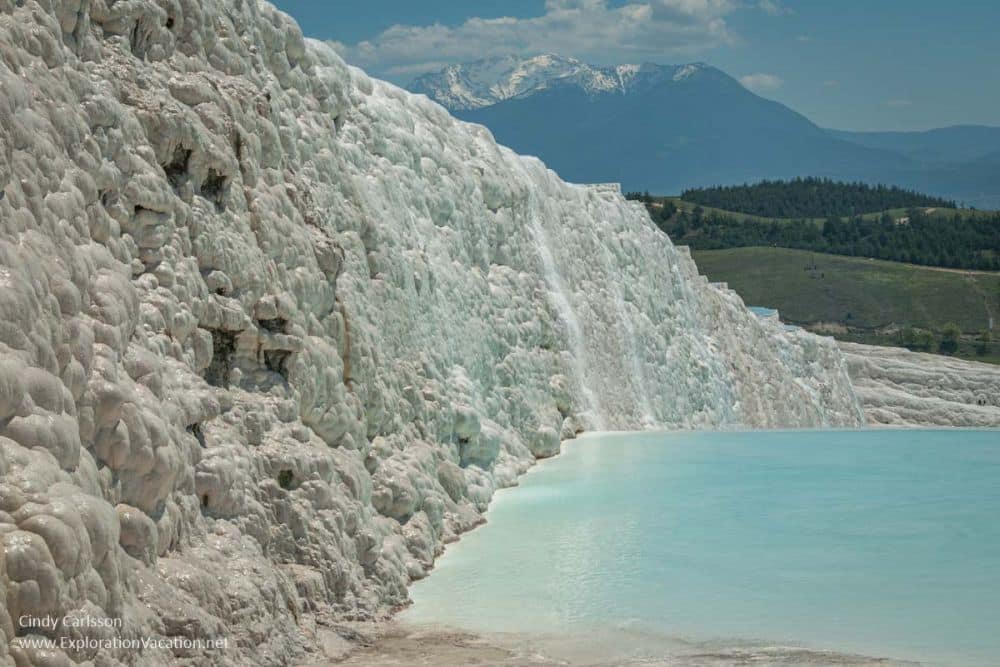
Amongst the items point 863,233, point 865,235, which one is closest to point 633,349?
point 865,235

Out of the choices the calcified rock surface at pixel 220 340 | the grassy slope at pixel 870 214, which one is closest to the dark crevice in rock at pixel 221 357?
the calcified rock surface at pixel 220 340

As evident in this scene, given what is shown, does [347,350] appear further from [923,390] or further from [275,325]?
[923,390]

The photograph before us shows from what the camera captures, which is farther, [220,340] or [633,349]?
[633,349]

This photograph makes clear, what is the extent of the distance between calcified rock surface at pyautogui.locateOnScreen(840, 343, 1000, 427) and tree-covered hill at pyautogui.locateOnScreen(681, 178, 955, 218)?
323 ft

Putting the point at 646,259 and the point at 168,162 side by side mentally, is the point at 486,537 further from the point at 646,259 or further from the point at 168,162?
the point at 646,259

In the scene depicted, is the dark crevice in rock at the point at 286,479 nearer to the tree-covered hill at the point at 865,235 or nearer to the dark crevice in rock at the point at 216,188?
the dark crevice in rock at the point at 216,188

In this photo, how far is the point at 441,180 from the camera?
Result: 18.6 m

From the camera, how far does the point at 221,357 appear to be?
9719 mm

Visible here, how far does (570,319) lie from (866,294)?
85.0 meters

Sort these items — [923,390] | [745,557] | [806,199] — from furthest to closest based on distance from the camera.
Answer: [806,199] → [923,390] → [745,557]

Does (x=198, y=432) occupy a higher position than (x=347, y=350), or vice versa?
(x=347, y=350)

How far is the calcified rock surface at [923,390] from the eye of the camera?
52.0 metres

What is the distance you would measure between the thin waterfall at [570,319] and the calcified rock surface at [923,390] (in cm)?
2951

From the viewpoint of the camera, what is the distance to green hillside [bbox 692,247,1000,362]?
312ft
